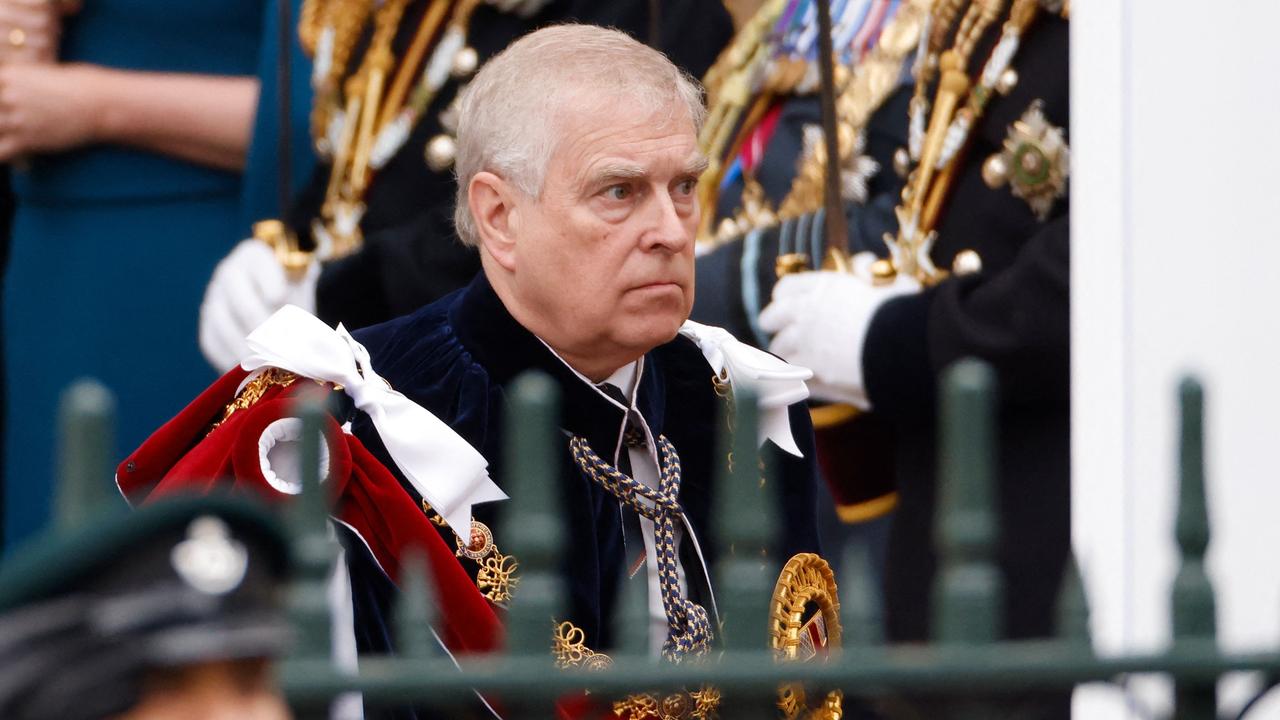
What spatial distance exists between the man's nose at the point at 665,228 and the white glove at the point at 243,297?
48.9 inches

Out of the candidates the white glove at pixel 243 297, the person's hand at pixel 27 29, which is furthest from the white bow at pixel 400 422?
the person's hand at pixel 27 29

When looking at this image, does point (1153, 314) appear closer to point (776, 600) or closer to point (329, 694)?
point (776, 600)

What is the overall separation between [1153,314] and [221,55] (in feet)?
6.51

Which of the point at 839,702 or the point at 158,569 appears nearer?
the point at 158,569

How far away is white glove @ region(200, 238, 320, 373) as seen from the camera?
428cm

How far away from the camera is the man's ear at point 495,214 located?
3275 millimetres

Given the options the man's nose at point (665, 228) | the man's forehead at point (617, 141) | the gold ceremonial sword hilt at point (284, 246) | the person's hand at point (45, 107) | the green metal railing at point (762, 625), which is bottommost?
the green metal railing at point (762, 625)

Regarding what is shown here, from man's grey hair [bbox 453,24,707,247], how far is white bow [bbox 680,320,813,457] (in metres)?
0.37

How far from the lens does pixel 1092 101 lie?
3604 mm

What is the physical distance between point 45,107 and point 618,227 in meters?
1.73

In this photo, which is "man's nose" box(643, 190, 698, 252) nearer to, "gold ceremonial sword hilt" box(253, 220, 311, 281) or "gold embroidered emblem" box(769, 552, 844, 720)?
"gold embroidered emblem" box(769, 552, 844, 720)

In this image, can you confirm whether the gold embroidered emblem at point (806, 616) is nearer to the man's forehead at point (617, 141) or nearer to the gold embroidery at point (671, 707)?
the gold embroidery at point (671, 707)

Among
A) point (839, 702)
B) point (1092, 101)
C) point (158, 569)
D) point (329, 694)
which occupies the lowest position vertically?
point (839, 702)

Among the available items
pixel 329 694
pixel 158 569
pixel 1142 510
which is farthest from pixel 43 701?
pixel 1142 510
